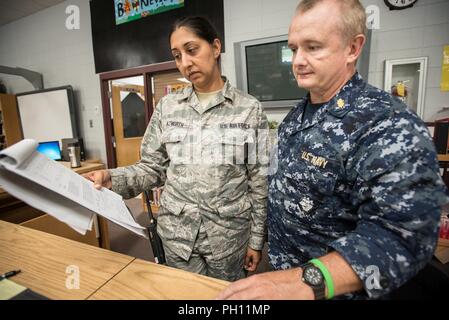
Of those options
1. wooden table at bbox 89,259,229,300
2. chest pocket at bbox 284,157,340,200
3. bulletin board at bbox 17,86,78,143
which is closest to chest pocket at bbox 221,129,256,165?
chest pocket at bbox 284,157,340,200

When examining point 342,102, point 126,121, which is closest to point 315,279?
point 342,102

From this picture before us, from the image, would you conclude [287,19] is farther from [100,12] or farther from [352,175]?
[100,12]

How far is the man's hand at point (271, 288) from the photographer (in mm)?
449

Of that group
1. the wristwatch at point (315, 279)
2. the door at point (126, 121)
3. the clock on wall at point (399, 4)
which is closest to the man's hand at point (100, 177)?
the wristwatch at point (315, 279)

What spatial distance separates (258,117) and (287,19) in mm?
1823

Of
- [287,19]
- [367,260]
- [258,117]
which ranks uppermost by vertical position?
[287,19]

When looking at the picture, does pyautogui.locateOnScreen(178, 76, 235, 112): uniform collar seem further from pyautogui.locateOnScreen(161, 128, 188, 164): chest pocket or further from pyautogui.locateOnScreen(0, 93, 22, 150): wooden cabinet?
pyautogui.locateOnScreen(0, 93, 22, 150): wooden cabinet

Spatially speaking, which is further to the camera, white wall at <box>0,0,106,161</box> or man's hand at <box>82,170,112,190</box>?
white wall at <box>0,0,106,161</box>

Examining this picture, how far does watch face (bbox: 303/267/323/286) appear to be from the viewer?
46cm

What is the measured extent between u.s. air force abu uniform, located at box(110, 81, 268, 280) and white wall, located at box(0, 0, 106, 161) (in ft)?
10.6

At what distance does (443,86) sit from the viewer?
1.96m

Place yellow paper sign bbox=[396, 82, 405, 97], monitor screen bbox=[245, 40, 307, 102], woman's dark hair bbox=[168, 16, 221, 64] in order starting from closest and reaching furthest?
woman's dark hair bbox=[168, 16, 221, 64] → yellow paper sign bbox=[396, 82, 405, 97] → monitor screen bbox=[245, 40, 307, 102]

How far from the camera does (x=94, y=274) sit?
653 mm
